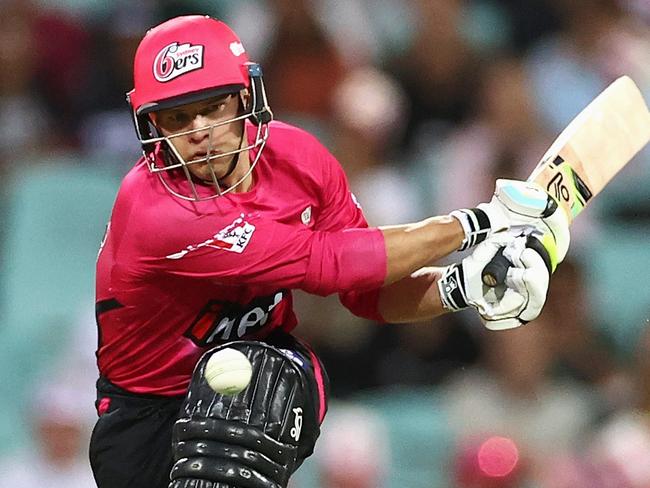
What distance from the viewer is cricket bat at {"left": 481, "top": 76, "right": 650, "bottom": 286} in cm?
343

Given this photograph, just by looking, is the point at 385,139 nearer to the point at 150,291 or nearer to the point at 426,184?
the point at 426,184

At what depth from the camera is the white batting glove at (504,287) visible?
10.1 ft

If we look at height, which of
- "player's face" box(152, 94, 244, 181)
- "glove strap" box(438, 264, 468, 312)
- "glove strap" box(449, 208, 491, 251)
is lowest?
"glove strap" box(438, 264, 468, 312)

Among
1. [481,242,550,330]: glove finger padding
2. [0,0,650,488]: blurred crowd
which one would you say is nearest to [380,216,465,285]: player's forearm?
[481,242,550,330]: glove finger padding

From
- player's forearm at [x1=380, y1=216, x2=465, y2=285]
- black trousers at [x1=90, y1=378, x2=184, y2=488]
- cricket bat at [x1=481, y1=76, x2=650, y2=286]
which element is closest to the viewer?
player's forearm at [x1=380, y1=216, x2=465, y2=285]

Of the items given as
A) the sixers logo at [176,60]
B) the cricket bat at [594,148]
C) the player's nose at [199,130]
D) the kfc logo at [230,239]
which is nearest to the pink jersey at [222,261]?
the kfc logo at [230,239]

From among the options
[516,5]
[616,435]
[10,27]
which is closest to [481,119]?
[516,5]

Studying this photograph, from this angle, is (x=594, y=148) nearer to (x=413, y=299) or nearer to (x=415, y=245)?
(x=413, y=299)

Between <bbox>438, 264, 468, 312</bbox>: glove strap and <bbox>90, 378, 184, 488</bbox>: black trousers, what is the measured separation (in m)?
0.69

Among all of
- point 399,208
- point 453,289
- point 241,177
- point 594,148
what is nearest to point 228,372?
point 241,177

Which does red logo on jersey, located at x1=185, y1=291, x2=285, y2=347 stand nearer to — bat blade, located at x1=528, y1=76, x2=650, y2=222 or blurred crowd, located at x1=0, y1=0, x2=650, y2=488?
bat blade, located at x1=528, y1=76, x2=650, y2=222

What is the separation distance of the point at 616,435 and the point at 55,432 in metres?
1.93

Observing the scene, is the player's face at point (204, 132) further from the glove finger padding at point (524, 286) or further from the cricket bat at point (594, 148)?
the cricket bat at point (594, 148)

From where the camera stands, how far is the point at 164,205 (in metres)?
2.98
